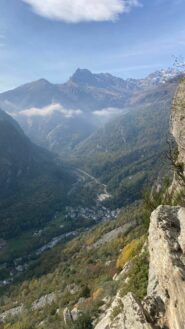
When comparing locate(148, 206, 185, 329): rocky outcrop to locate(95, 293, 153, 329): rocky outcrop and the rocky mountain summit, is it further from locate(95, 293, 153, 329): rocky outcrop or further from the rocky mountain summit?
locate(95, 293, 153, 329): rocky outcrop

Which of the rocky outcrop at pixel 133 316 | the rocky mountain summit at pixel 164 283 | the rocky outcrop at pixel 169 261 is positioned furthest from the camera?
the rocky outcrop at pixel 133 316

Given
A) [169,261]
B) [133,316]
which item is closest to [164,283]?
[169,261]

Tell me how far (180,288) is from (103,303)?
134 feet

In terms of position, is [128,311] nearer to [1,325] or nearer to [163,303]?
[163,303]

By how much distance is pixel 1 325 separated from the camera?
137875mm

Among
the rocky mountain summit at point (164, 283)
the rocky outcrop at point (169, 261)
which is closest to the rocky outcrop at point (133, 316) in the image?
the rocky mountain summit at point (164, 283)

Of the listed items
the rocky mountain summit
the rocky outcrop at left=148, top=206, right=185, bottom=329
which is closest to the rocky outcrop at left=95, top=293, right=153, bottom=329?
the rocky mountain summit

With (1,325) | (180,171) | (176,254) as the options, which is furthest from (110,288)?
(1,325)

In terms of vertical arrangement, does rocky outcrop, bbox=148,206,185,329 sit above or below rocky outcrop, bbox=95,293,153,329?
above

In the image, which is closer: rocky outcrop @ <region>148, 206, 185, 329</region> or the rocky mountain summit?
rocky outcrop @ <region>148, 206, 185, 329</region>

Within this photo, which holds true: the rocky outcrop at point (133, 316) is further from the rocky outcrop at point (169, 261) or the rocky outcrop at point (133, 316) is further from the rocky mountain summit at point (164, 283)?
the rocky outcrop at point (169, 261)

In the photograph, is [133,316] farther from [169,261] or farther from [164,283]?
[169,261]

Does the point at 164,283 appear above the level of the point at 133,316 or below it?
above

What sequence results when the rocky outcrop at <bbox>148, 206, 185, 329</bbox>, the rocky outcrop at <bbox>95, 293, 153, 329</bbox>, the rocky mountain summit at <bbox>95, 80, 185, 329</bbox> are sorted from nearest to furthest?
the rocky outcrop at <bbox>148, 206, 185, 329</bbox> → the rocky mountain summit at <bbox>95, 80, 185, 329</bbox> → the rocky outcrop at <bbox>95, 293, 153, 329</bbox>
